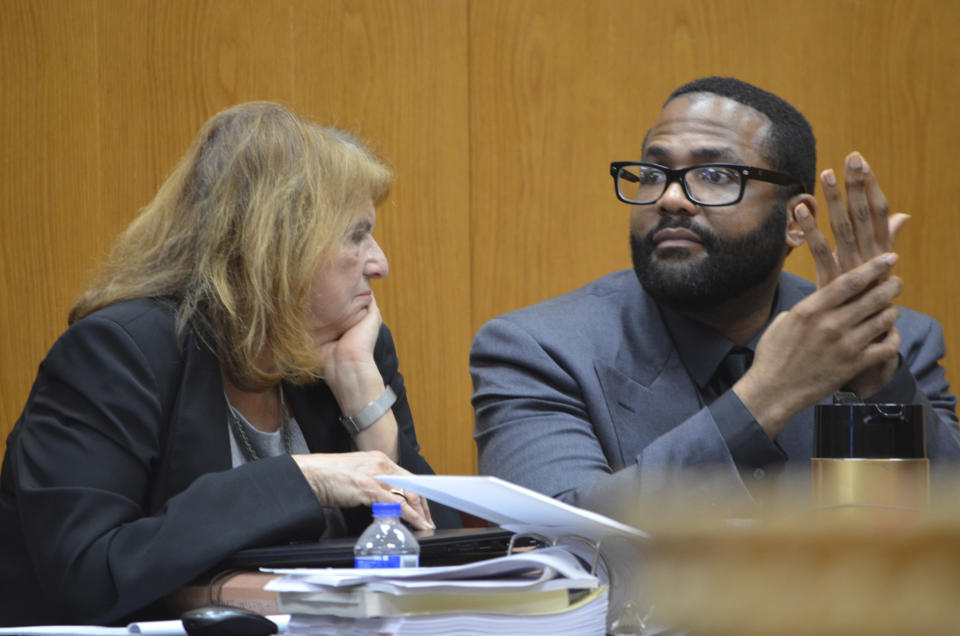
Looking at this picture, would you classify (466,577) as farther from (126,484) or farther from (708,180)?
(708,180)

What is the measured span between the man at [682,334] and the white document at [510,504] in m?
0.63

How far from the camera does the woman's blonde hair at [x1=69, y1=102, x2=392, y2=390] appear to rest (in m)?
1.38

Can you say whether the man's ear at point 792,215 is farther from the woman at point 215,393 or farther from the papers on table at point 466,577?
the papers on table at point 466,577

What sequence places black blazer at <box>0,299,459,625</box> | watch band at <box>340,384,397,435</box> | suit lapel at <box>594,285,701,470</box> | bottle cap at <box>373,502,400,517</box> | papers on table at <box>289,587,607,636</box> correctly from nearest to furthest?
papers on table at <box>289,587,607,636</box>, bottle cap at <box>373,502,400,517</box>, black blazer at <box>0,299,459,625</box>, watch band at <box>340,384,397,435</box>, suit lapel at <box>594,285,701,470</box>

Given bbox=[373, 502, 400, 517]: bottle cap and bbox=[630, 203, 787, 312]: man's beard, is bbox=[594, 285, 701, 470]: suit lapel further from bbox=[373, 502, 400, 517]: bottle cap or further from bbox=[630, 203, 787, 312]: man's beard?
bbox=[373, 502, 400, 517]: bottle cap

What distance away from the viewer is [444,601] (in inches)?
28.1

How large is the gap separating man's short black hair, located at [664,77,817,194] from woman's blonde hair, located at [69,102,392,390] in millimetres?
694

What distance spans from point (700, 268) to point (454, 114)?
86 cm

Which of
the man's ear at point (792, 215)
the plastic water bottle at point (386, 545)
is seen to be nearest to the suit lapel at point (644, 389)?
the man's ear at point (792, 215)

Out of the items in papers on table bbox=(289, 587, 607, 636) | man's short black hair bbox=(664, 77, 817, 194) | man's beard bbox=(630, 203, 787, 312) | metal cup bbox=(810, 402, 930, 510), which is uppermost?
man's short black hair bbox=(664, 77, 817, 194)

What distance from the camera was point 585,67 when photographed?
2.45 metres

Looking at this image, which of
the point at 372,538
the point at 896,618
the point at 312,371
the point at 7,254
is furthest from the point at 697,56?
the point at 896,618

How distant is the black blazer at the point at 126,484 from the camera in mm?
1054

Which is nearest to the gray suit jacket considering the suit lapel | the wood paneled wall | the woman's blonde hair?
the suit lapel
